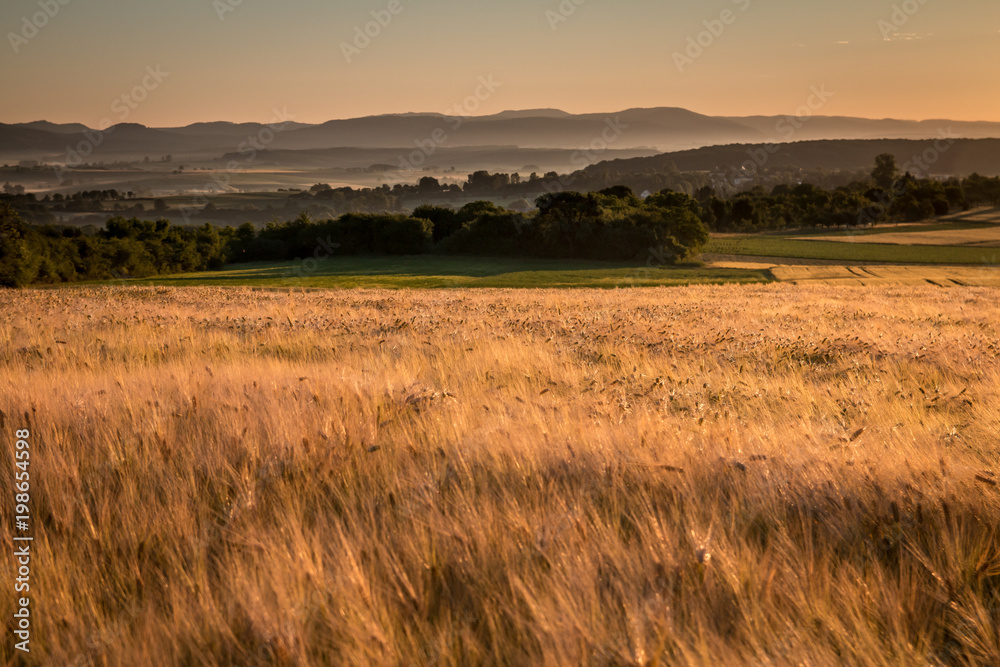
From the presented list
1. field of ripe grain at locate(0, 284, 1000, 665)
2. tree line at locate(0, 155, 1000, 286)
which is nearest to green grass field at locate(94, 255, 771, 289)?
tree line at locate(0, 155, 1000, 286)

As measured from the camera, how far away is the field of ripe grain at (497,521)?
2340mm

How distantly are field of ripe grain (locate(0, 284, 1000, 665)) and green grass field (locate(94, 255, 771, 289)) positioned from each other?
49378 mm

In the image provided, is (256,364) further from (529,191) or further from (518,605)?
(529,191)

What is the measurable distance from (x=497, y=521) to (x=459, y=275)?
7014cm

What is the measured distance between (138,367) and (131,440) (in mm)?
3307

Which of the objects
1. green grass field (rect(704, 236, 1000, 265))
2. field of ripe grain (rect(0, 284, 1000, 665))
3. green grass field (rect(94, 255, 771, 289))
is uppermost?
field of ripe grain (rect(0, 284, 1000, 665))

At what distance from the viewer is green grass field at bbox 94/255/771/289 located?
201 feet

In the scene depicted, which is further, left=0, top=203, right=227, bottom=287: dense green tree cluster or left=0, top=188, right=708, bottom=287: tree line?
left=0, top=188, right=708, bottom=287: tree line

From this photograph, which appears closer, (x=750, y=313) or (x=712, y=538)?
(x=712, y=538)

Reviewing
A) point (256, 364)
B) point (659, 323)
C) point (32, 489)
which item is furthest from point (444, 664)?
point (659, 323)

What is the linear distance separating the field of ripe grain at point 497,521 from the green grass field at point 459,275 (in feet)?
162

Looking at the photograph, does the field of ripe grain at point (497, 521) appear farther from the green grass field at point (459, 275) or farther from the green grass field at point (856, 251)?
the green grass field at point (856, 251)

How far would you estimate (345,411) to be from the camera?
486cm

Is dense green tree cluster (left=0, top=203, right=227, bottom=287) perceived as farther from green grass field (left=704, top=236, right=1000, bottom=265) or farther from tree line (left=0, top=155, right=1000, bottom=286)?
green grass field (left=704, top=236, right=1000, bottom=265)
